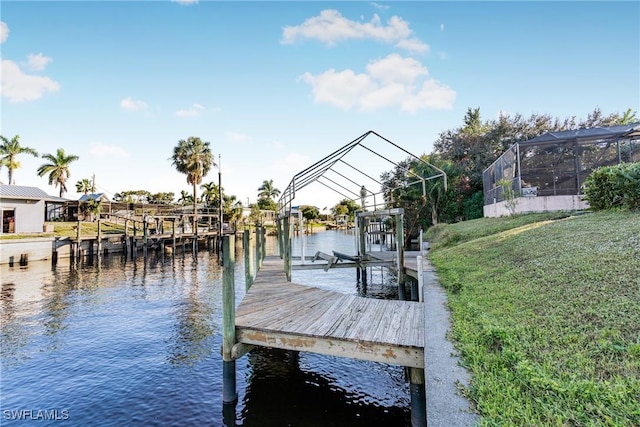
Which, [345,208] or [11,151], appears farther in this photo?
[345,208]

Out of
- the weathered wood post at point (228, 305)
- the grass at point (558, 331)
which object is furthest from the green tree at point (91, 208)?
the grass at point (558, 331)

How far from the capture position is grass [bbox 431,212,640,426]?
8.06 feet

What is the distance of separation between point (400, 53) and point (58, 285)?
20144 mm

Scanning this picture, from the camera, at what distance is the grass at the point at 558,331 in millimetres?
2457

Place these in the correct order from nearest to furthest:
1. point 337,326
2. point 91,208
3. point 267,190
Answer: point 337,326, point 91,208, point 267,190

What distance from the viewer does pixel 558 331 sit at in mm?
3473

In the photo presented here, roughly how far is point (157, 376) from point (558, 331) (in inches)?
298

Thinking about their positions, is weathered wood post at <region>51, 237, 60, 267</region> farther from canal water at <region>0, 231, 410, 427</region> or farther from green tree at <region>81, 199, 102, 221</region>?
canal water at <region>0, 231, 410, 427</region>

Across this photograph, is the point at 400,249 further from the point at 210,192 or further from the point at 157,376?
the point at 210,192

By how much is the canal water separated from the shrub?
795 centimetres

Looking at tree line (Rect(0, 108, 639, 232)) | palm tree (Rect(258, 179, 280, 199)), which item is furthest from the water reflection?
palm tree (Rect(258, 179, 280, 199))

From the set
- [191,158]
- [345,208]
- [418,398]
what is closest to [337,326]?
[418,398]

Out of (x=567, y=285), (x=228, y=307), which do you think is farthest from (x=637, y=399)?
(x=228, y=307)

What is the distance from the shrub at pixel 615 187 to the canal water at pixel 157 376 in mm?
7953
